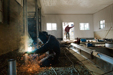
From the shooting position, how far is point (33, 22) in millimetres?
2617

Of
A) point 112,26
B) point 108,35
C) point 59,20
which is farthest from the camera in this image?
point 59,20

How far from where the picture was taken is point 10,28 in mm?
1629

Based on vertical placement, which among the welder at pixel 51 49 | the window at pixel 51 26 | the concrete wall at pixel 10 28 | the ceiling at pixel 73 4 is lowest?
the welder at pixel 51 49

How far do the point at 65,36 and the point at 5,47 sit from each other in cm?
736

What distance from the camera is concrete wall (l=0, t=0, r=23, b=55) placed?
Answer: 1.37 metres

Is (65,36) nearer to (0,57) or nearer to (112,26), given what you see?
(112,26)

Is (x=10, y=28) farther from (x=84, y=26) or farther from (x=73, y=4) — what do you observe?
(x=84, y=26)

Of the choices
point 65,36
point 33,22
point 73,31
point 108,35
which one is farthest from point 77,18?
point 33,22

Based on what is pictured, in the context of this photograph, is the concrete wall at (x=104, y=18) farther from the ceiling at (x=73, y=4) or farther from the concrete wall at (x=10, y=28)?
the concrete wall at (x=10, y=28)

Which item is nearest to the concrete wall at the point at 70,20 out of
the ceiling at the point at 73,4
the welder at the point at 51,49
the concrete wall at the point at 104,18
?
the concrete wall at the point at 104,18

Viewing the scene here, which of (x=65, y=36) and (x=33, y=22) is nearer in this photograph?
(x=33, y=22)

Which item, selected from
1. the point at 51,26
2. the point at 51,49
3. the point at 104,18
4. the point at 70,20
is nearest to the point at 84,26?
the point at 70,20

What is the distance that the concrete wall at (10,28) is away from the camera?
1374 millimetres

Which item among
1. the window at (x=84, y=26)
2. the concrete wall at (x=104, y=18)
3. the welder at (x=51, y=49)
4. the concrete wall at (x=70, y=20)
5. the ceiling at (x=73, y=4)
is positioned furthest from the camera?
the window at (x=84, y=26)
